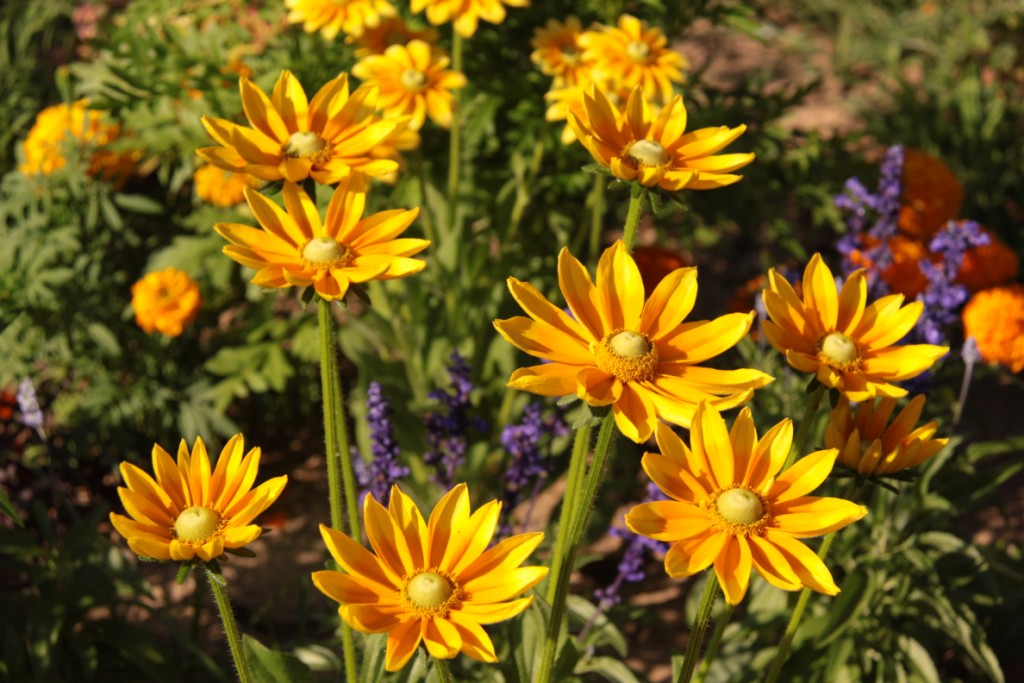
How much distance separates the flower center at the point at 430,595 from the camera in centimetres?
143

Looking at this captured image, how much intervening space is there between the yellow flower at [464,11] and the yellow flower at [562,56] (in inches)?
9.2

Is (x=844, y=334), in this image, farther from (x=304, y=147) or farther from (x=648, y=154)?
(x=304, y=147)

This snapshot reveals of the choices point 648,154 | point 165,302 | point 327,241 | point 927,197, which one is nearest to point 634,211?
point 648,154

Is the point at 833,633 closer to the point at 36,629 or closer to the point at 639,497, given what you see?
the point at 639,497

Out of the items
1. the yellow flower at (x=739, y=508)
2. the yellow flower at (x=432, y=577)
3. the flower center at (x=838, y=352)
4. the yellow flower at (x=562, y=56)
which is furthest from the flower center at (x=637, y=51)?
the yellow flower at (x=432, y=577)

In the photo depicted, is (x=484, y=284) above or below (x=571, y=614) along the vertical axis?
above

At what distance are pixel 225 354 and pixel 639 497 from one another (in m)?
1.38

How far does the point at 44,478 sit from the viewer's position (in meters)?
2.70

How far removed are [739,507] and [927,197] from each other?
2.61m

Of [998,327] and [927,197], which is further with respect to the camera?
[927,197]

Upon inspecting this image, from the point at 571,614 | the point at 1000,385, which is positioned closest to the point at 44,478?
the point at 571,614

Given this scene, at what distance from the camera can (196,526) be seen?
154 centimetres

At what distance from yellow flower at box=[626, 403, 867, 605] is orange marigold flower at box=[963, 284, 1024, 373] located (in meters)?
1.84

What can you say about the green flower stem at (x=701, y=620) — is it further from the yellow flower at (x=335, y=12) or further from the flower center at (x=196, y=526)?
the yellow flower at (x=335, y=12)
